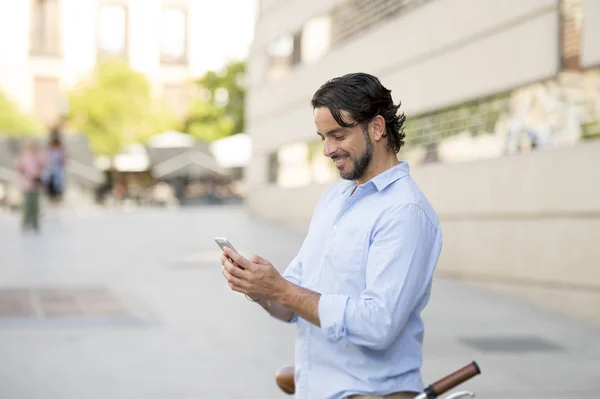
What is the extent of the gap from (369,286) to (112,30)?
66.7 metres

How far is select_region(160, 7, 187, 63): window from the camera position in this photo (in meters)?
69.9

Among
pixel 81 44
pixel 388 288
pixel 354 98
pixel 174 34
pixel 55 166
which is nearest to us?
pixel 388 288

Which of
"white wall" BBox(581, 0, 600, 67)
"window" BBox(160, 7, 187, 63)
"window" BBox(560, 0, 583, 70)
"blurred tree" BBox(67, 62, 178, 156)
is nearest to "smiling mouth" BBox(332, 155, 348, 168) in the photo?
"white wall" BBox(581, 0, 600, 67)

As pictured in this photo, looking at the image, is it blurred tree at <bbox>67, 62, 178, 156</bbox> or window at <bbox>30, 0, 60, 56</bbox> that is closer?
blurred tree at <bbox>67, 62, 178, 156</bbox>

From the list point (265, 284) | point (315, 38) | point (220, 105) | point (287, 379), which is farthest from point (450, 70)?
point (220, 105)

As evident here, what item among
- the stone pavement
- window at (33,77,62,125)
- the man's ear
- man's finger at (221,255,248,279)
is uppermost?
window at (33,77,62,125)

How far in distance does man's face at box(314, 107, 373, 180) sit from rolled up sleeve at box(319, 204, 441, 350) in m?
0.17

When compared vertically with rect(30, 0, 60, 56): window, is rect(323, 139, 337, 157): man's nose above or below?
below

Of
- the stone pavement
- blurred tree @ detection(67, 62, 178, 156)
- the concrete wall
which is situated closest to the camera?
the stone pavement

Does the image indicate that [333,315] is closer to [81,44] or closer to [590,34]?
[590,34]

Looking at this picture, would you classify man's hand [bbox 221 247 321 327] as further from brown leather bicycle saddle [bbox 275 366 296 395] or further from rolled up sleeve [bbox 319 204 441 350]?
brown leather bicycle saddle [bbox 275 366 296 395]

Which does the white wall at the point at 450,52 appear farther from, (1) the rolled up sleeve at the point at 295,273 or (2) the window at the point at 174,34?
(2) the window at the point at 174,34

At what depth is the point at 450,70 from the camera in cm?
1385

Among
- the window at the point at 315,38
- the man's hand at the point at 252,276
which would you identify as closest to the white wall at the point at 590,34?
the man's hand at the point at 252,276
